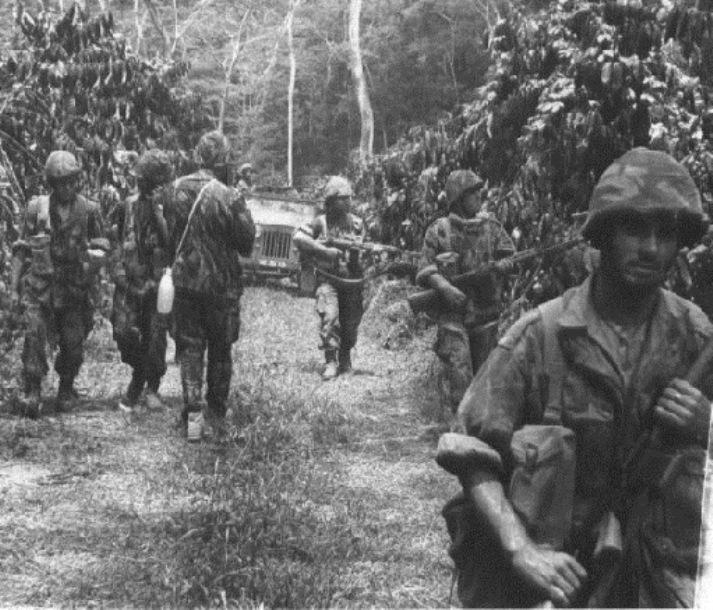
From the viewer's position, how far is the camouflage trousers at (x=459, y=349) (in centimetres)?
816

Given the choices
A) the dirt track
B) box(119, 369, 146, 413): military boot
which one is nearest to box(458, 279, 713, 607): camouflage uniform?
the dirt track

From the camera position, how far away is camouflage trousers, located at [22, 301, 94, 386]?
862 centimetres

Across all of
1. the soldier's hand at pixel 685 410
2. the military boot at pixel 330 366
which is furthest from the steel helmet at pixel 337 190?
the soldier's hand at pixel 685 410

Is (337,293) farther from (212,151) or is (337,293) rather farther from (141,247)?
(212,151)

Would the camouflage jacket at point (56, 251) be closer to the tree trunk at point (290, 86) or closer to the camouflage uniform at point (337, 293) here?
the camouflage uniform at point (337, 293)

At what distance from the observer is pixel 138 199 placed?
9.09m

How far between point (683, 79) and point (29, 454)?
4.43 meters

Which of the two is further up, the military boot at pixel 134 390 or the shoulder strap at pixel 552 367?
the shoulder strap at pixel 552 367

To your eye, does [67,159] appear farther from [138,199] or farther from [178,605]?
[178,605]

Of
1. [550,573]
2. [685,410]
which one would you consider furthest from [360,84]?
[550,573]

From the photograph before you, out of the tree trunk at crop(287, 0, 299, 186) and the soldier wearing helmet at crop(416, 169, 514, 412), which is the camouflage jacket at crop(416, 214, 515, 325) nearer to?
the soldier wearing helmet at crop(416, 169, 514, 412)

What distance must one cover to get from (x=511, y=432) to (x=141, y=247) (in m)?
6.83

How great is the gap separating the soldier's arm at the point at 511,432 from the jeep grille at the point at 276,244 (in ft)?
62.1

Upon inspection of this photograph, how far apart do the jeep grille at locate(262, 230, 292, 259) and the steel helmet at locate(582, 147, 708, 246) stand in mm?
18970
